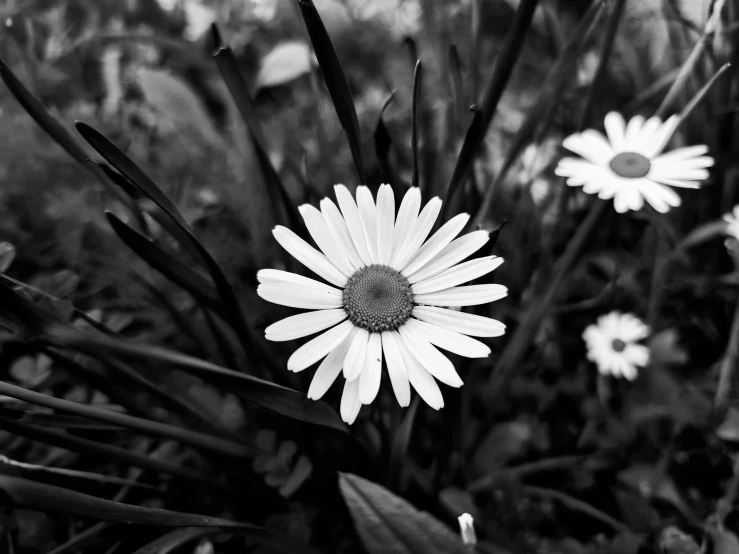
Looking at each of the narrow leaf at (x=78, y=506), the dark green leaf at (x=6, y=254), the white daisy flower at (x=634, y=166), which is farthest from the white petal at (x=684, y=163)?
the dark green leaf at (x=6, y=254)

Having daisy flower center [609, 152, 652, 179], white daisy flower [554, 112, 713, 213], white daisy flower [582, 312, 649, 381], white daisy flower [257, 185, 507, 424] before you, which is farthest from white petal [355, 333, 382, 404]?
white daisy flower [582, 312, 649, 381]

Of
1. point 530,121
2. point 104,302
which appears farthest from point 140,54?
point 530,121

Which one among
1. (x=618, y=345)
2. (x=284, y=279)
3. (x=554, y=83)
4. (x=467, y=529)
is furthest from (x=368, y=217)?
(x=618, y=345)

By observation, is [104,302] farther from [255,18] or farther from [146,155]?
[255,18]

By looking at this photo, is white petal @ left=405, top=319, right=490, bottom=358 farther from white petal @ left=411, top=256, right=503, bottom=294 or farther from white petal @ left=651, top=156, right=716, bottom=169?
white petal @ left=651, top=156, right=716, bottom=169

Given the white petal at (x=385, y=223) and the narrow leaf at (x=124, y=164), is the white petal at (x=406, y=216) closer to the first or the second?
the white petal at (x=385, y=223)
